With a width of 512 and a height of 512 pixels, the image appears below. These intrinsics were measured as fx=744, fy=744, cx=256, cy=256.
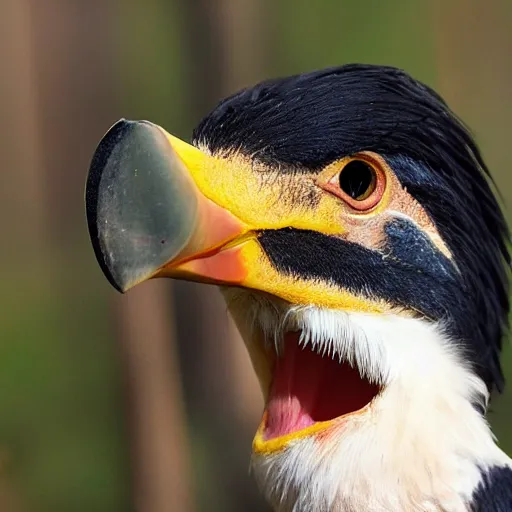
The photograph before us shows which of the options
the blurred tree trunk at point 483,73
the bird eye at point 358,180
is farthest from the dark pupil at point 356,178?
the blurred tree trunk at point 483,73

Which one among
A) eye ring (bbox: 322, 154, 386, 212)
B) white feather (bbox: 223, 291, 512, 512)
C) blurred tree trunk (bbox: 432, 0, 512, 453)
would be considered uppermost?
blurred tree trunk (bbox: 432, 0, 512, 453)

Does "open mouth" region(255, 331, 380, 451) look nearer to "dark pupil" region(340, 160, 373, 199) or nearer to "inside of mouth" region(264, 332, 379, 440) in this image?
"inside of mouth" region(264, 332, 379, 440)

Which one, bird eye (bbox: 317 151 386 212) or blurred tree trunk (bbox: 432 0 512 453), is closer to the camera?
bird eye (bbox: 317 151 386 212)

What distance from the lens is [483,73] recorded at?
181 cm

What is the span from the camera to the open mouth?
0.76 meters

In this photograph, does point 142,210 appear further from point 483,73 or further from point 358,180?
point 483,73

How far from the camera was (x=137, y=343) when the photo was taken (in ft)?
5.15

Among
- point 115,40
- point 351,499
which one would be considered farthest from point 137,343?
point 351,499

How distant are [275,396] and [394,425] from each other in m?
0.15

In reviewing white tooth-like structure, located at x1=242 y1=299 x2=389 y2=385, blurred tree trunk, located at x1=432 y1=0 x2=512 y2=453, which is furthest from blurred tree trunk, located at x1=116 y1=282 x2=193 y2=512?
white tooth-like structure, located at x1=242 y1=299 x2=389 y2=385

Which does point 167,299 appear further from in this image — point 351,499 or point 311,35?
point 351,499

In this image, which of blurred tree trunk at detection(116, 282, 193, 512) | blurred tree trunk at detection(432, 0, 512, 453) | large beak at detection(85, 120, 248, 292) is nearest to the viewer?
large beak at detection(85, 120, 248, 292)

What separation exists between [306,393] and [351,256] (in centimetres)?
17

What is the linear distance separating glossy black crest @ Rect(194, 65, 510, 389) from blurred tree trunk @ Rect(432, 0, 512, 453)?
1030 millimetres
